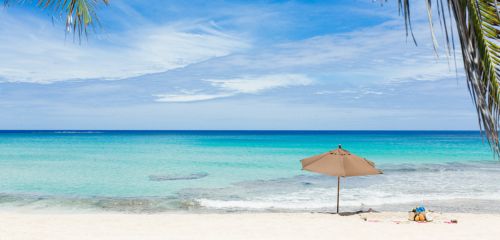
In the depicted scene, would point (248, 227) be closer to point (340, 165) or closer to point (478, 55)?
point (340, 165)

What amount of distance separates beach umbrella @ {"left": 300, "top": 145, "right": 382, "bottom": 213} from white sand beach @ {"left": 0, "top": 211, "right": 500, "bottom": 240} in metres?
1.14

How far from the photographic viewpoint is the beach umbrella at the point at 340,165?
10570 millimetres

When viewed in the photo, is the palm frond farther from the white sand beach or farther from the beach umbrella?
the beach umbrella

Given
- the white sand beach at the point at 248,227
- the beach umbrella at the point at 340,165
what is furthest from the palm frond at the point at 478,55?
the beach umbrella at the point at 340,165

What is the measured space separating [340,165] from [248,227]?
291 centimetres

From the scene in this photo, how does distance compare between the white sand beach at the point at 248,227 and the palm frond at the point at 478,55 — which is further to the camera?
the white sand beach at the point at 248,227

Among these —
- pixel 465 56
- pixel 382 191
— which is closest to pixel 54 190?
pixel 382 191

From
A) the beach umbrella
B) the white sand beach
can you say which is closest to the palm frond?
the white sand beach

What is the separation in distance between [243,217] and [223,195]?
202 inches

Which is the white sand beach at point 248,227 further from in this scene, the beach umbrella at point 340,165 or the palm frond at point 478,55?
the palm frond at point 478,55

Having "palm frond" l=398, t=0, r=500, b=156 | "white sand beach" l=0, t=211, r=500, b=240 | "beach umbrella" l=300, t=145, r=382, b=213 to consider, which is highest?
"palm frond" l=398, t=0, r=500, b=156

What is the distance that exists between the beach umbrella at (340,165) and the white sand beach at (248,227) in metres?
1.14

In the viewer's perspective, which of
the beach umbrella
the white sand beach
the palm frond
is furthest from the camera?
the beach umbrella

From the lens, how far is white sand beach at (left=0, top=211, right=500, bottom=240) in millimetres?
8492
